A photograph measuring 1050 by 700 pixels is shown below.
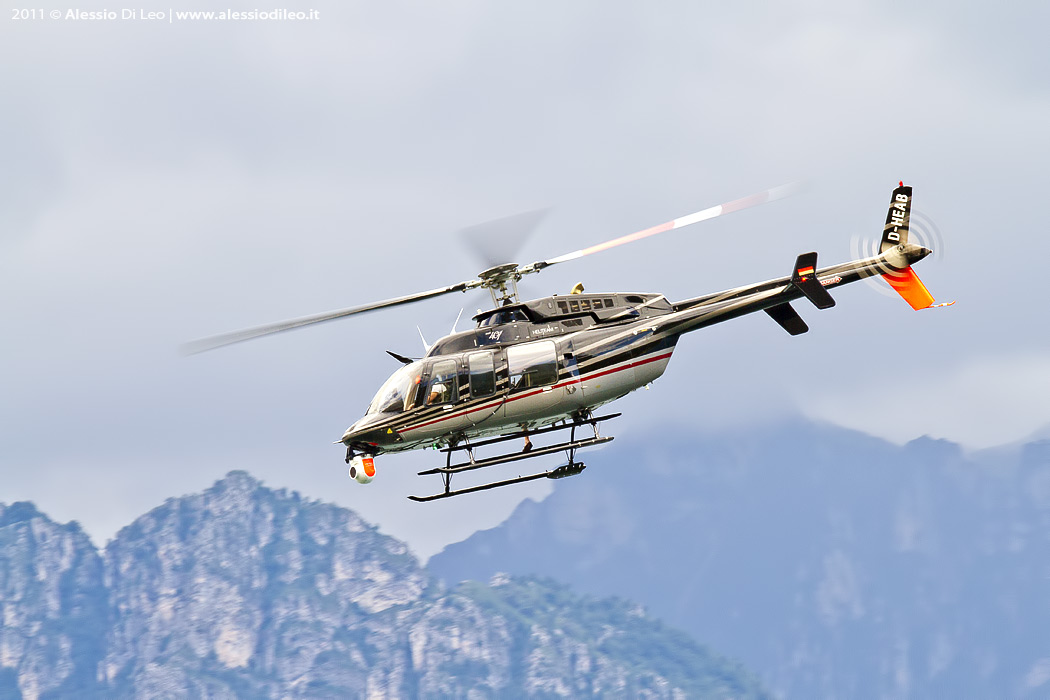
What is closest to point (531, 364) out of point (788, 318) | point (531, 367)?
point (531, 367)

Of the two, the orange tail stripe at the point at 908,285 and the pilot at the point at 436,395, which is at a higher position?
the orange tail stripe at the point at 908,285

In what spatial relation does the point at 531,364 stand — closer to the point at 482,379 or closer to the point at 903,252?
the point at 482,379

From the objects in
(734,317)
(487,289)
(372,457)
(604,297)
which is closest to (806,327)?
(734,317)

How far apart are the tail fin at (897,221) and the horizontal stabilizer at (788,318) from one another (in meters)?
4.58

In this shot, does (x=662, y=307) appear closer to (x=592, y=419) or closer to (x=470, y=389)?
(x=592, y=419)

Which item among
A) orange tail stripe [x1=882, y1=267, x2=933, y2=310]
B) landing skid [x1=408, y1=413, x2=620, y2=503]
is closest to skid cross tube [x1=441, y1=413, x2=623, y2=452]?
landing skid [x1=408, y1=413, x2=620, y2=503]

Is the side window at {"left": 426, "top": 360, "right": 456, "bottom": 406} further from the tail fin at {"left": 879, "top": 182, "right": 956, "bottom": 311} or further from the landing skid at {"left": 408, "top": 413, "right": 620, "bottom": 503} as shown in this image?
the tail fin at {"left": 879, "top": 182, "right": 956, "bottom": 311}

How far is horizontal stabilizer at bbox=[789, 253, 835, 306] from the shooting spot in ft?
130

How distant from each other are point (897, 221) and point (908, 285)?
7.03 ft

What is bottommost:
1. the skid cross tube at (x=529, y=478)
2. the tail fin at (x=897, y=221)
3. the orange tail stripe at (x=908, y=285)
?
the skid cross tube at (x=529, y=478)

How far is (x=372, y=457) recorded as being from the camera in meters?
39.1

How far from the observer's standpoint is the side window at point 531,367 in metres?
38.6

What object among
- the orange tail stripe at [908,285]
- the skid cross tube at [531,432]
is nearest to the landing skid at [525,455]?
the skid cross tube at [531,432]

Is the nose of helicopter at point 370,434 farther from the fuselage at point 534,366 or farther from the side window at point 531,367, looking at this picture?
the side window at point 531,367
